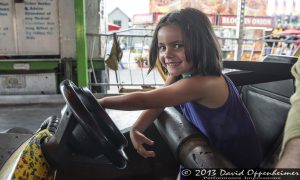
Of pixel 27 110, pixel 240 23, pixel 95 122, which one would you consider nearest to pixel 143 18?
pixel 240 23

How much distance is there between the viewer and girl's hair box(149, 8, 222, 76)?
0.88 meters

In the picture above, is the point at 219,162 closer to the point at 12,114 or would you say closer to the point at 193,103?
the point at 193,103

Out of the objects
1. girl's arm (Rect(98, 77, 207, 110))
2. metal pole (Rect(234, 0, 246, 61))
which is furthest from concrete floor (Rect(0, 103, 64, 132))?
metal pole (Rect(234, 0, 246, 61))

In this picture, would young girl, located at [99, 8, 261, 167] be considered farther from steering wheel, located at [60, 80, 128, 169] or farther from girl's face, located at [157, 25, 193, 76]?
steering wheel, located at [60, 80, 128, 169]

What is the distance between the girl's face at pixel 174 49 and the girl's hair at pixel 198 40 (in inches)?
0.5

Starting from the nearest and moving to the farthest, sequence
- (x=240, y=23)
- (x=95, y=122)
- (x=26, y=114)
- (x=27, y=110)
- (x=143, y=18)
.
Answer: (x=95, y=122) < (x=26, y=114) < (x=27, y=110) < (x=240, y=23) < (x=143, y=18)

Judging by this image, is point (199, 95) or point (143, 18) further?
point (143, 18)

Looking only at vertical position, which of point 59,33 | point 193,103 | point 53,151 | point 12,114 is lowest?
point 12,114

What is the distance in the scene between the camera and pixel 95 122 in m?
0.67

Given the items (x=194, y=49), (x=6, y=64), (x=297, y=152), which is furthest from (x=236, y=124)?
(x=6, y=64)

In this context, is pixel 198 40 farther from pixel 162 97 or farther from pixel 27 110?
pixel 27 110

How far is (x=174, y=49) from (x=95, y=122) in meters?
0.35

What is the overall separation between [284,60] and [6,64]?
11.0 ft

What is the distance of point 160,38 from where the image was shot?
93cm
